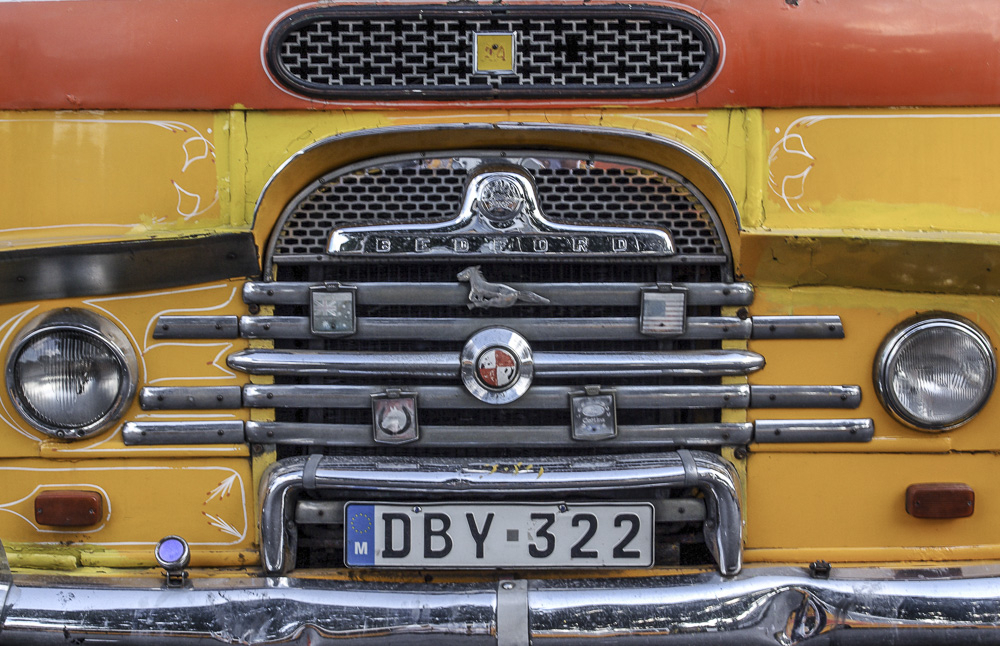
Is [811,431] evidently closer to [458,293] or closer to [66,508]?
[458,293]

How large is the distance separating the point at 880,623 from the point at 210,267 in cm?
179

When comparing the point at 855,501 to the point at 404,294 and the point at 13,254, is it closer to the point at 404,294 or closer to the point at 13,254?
the point at 404,294

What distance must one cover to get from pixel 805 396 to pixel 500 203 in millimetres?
906

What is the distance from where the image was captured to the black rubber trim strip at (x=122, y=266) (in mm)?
2027

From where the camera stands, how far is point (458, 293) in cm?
208

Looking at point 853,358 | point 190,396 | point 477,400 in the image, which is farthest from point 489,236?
point 853,358

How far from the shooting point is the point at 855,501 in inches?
83.5

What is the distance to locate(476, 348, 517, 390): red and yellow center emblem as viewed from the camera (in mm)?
2053

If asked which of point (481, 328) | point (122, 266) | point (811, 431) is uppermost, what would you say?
point (122, 266)

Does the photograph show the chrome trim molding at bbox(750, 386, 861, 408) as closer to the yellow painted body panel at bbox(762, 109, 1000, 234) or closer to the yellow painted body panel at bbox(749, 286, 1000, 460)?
the yellow painted body panel at bbox(749, 286, 1000, 460)

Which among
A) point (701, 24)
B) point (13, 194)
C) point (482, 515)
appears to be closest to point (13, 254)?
point (13, 194)

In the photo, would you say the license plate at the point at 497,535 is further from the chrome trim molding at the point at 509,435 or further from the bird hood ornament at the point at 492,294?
the bird hood ornament at the point at 492,294

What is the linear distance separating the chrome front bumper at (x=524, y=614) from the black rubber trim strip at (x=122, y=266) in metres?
0.71

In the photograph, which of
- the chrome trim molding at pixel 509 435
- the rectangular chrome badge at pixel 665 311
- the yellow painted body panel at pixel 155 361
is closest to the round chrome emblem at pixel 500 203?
the rectangular chrome badge at pixel 665 311
